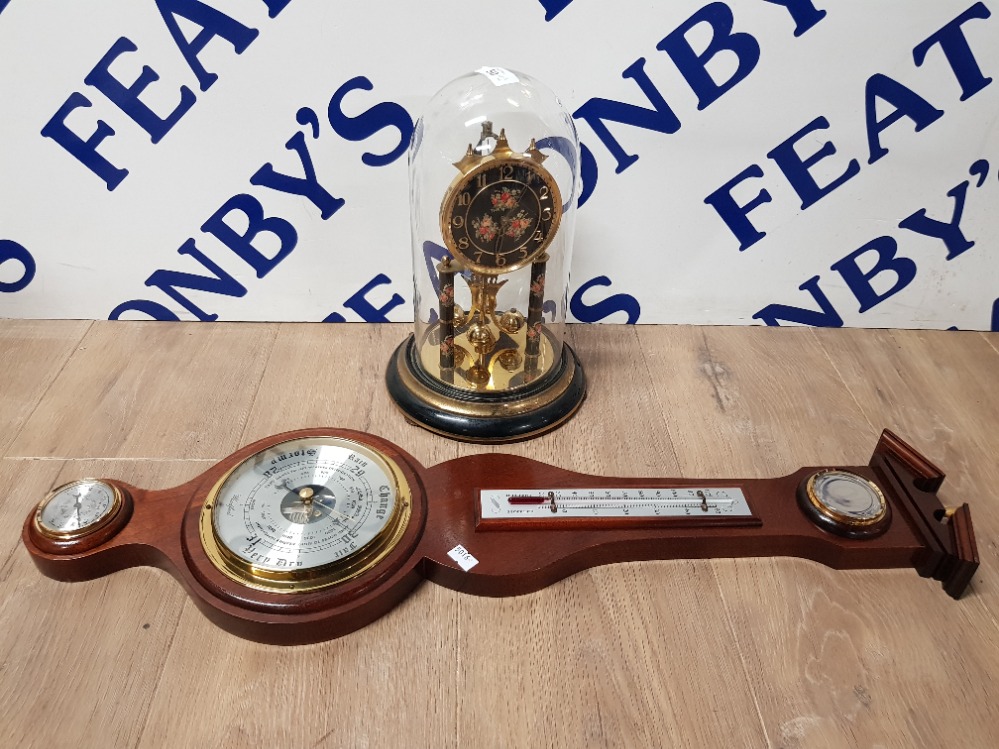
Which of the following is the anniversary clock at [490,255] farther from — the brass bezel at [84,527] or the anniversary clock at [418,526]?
the brass bezel at [84,527]

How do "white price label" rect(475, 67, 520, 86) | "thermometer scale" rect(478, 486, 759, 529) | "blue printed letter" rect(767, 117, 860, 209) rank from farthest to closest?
1. "blue printed letter" rect(767, 117, 860, 209)
2. "white price label" rect(475, 67, 520, 86)
3. "thermometer scale" rect(478, 486, 759, 529)

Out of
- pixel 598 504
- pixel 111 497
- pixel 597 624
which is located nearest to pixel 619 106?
pixel 598 504

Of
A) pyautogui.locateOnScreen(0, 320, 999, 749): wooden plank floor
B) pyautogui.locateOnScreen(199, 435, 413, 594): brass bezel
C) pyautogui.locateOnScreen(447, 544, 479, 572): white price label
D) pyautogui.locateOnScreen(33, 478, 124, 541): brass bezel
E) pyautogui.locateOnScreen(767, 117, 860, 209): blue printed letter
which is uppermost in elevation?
pyautogui.locateOnScreen(767, 117, 860, 209): blue printed letter

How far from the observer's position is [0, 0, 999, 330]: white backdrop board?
93 cm

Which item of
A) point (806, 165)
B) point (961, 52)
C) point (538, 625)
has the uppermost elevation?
point (961, 52)

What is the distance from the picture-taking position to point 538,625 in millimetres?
730

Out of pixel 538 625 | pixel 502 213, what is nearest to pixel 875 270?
pixel 502 213

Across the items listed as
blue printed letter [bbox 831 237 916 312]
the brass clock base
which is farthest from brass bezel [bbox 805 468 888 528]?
blue printed letter [bbox 831 237 916 312]

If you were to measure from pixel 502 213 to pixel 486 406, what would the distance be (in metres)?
0.22

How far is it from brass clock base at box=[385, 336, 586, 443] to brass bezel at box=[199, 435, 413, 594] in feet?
0.48

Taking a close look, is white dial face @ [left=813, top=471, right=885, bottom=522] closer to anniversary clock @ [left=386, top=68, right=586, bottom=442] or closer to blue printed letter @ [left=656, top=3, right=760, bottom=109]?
anniversary clock @ [left=386, top=68, right=586, bottom=442]

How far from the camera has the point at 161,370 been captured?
3.40 feet

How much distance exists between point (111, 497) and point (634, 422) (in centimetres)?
58

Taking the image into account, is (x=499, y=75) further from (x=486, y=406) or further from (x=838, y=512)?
(x=838, y=512)
